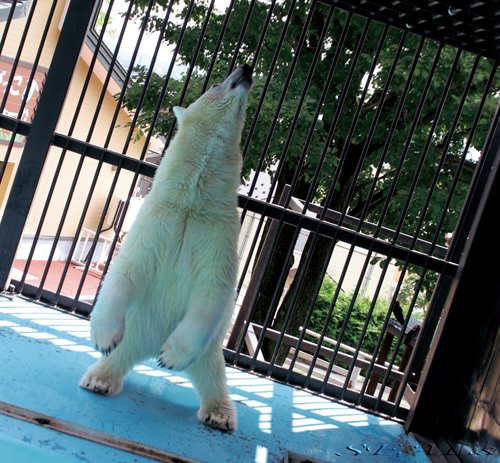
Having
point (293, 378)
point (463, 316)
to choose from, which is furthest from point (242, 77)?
point (293, 378)

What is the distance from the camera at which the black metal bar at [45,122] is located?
451 cm

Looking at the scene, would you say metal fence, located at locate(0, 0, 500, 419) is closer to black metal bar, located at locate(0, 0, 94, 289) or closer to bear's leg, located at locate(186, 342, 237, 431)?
black metal bar, located at locate(0, 0, 94, 289)

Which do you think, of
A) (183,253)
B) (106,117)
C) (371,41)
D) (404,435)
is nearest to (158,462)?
(183,253)

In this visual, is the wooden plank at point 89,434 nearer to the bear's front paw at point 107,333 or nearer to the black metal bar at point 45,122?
the bear's front paw at point 107,333

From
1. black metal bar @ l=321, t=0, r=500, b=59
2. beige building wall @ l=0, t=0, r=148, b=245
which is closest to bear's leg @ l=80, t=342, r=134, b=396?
black metal bar @ l=321, t=0, r=500, b=59

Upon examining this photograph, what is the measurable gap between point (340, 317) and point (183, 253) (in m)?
18.6

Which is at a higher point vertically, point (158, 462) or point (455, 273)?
point (455, 273)

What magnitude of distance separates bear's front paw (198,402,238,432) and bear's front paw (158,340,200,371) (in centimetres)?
61

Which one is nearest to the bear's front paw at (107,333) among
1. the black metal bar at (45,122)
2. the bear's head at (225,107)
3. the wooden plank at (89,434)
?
the wooden plank at (89,434)

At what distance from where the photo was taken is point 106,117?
1609 cm

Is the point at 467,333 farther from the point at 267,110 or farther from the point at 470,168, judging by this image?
the point at 470,168

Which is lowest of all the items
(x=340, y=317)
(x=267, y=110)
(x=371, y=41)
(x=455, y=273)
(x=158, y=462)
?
(x=340, y=317)

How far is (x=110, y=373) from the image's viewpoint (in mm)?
3525

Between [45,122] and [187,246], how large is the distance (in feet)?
6.59
